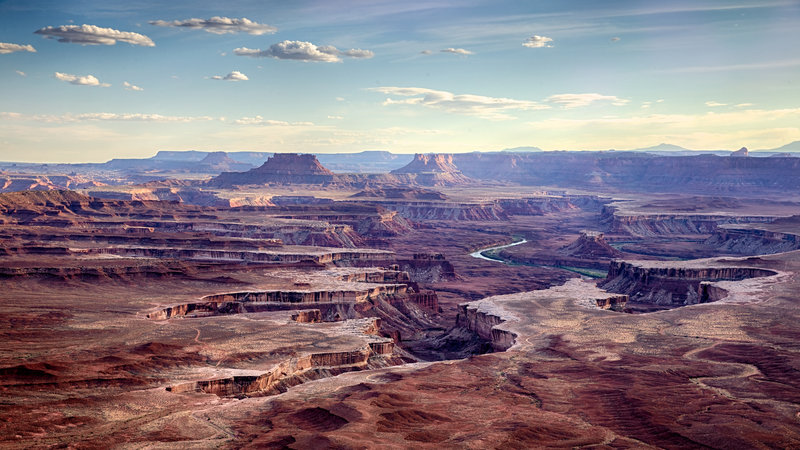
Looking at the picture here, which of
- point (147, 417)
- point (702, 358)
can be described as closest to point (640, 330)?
point (702, 358)

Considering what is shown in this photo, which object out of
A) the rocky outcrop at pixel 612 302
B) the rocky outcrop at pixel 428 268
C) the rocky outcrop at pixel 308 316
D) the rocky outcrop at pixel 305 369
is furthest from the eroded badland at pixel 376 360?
the rocky outcrop at pixel 428 268

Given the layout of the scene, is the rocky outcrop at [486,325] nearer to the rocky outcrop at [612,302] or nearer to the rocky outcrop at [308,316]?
the rocky outcrop at [612,302]

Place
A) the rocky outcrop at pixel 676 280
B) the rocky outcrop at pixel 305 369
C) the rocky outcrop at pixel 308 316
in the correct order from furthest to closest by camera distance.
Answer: the rocky outcrop at pixel 676 280 → the rocky outcrop at pixel 308 316 → the rocky outcrop at pixel 305 369

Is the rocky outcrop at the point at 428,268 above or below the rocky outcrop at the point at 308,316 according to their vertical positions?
below

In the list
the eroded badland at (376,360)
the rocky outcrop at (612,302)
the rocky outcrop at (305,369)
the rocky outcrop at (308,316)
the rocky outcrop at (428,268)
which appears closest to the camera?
the eroded badland at (376,360)

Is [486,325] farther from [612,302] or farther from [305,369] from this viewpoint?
[305,369]

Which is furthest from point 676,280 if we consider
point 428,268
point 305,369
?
point 305,369

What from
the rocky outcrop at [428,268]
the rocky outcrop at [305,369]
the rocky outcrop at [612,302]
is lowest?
the rocky outcrop at [428,268]

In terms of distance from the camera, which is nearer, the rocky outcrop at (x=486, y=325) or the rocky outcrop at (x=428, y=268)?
the rocky outcrop at (x=486, y=325)
